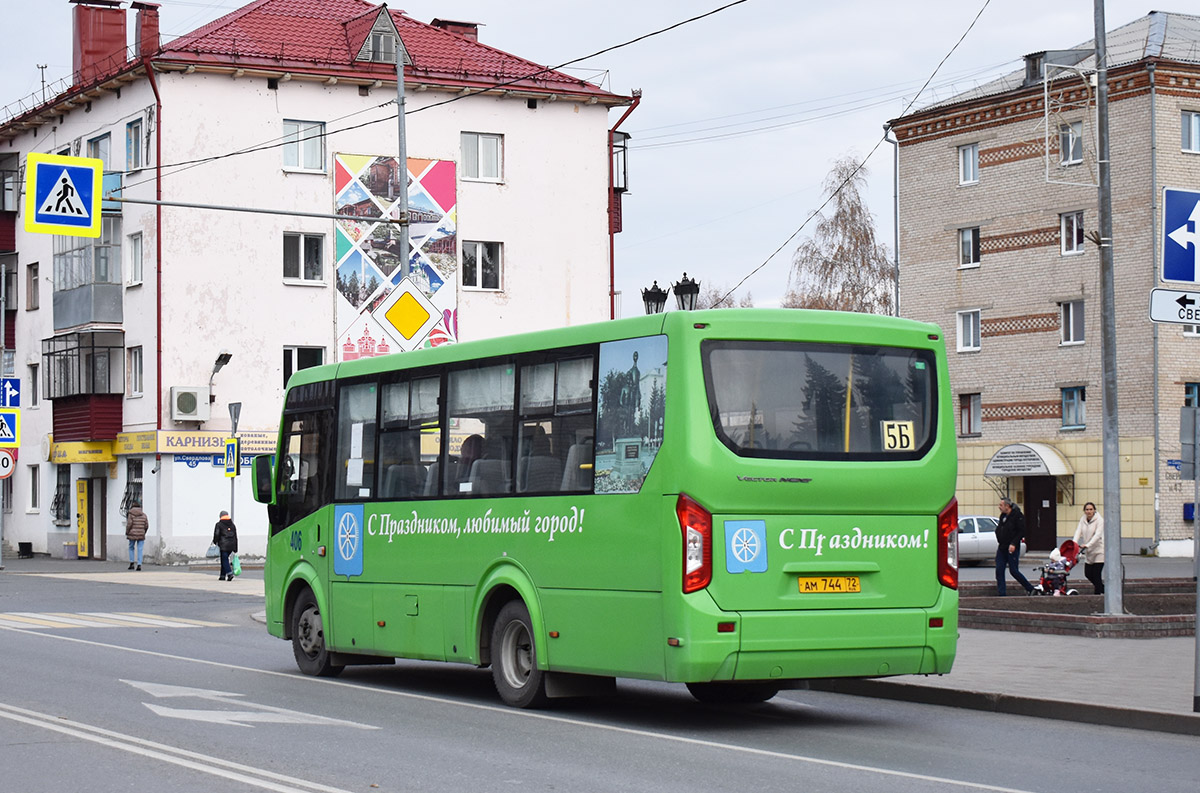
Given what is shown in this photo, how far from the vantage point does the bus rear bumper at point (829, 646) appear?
11516mm

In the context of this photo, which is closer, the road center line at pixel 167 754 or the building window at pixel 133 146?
the road center line at pixel 167 754

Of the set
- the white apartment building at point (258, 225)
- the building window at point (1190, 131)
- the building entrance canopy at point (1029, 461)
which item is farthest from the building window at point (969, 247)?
the white apartment building at point (258, 225)

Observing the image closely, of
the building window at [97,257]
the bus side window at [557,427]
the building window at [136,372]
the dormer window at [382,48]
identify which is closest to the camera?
the bus side window at [557,427]

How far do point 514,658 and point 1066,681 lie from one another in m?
4.65

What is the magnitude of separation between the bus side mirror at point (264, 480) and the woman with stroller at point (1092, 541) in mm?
12215

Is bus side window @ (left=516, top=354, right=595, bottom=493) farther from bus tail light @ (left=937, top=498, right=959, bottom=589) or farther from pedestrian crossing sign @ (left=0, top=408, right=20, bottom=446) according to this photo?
pedestrian crossing sign @ (left=0, top=408, right=20, bottom=446)

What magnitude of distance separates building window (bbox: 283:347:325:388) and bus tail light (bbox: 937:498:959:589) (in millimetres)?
36187

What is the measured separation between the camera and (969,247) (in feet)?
182

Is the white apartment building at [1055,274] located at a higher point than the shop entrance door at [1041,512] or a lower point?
higher

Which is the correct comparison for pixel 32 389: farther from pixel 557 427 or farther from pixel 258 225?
pixel 557 427

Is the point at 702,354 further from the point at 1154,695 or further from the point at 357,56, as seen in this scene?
the point at 357,56

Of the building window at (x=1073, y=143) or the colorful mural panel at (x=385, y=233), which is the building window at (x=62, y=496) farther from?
the building window at (x=1073, y=143)

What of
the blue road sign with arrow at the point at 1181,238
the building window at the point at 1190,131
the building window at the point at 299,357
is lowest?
the blue road sign with arrow at the point at 1181,238

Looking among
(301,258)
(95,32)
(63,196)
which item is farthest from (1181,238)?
(95,32)
